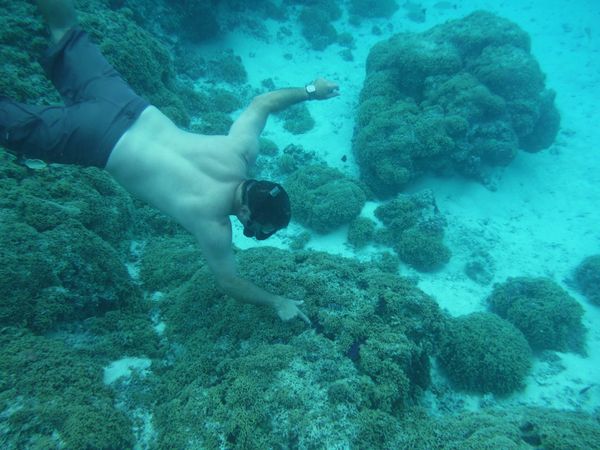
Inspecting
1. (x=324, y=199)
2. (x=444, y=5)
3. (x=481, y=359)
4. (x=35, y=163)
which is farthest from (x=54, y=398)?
(x=444, y=5)

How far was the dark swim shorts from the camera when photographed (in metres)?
3.26

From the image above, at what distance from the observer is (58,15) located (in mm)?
3660

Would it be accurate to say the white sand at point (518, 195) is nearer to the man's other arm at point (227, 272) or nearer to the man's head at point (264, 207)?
the man's other arm at point (227, 272)

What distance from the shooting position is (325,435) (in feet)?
9.86

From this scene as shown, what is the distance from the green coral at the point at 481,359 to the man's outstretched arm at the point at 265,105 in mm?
4101

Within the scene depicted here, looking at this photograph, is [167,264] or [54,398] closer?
[54,398]

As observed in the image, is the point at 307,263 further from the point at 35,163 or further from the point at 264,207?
the point at 35,163

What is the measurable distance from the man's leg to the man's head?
9.42 ft

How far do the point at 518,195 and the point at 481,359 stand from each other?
8139 mm

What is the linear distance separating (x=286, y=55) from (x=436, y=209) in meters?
10.5

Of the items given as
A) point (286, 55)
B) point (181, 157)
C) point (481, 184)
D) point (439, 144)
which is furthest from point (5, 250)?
point (286, 55)

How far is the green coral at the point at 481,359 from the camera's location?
212 inches

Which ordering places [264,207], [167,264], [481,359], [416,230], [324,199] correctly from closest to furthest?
[264,207]
[167,264]
[481,359]
[416,230]
[324,199]

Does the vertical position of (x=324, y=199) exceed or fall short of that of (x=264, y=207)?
it exceeds it
